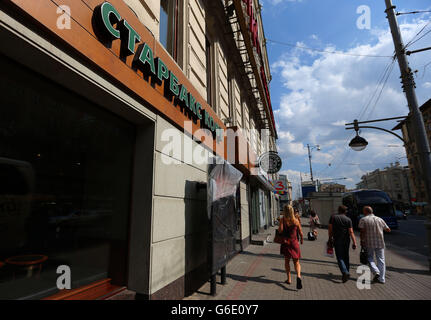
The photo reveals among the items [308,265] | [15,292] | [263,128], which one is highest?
[263,128]

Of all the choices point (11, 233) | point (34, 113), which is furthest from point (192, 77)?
point (11, 233)

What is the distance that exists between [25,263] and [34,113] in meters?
1.89

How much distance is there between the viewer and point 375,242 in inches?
235

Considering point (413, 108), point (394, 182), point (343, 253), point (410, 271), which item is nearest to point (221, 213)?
point (343, 253)

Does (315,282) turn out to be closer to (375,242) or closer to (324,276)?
(324,276)

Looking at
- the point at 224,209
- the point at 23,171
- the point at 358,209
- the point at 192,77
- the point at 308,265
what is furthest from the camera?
the point at 358,209

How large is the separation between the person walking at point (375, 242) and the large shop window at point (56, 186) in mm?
6184

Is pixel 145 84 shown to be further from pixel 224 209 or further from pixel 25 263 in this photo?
pixel 224 209

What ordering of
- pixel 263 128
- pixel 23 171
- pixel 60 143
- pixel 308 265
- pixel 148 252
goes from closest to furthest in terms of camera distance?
pixel 23 171, pixel 60 143, pixel 148 252, pixel 308 265, pixel 263 128

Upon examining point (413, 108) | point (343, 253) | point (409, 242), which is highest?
point (413, 108)

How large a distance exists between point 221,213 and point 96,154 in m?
2.98

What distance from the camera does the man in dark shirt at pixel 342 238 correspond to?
231 inches

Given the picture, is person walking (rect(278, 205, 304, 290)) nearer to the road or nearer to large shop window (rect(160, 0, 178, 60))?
large shop window (rect(160, 0, 178, 60))
